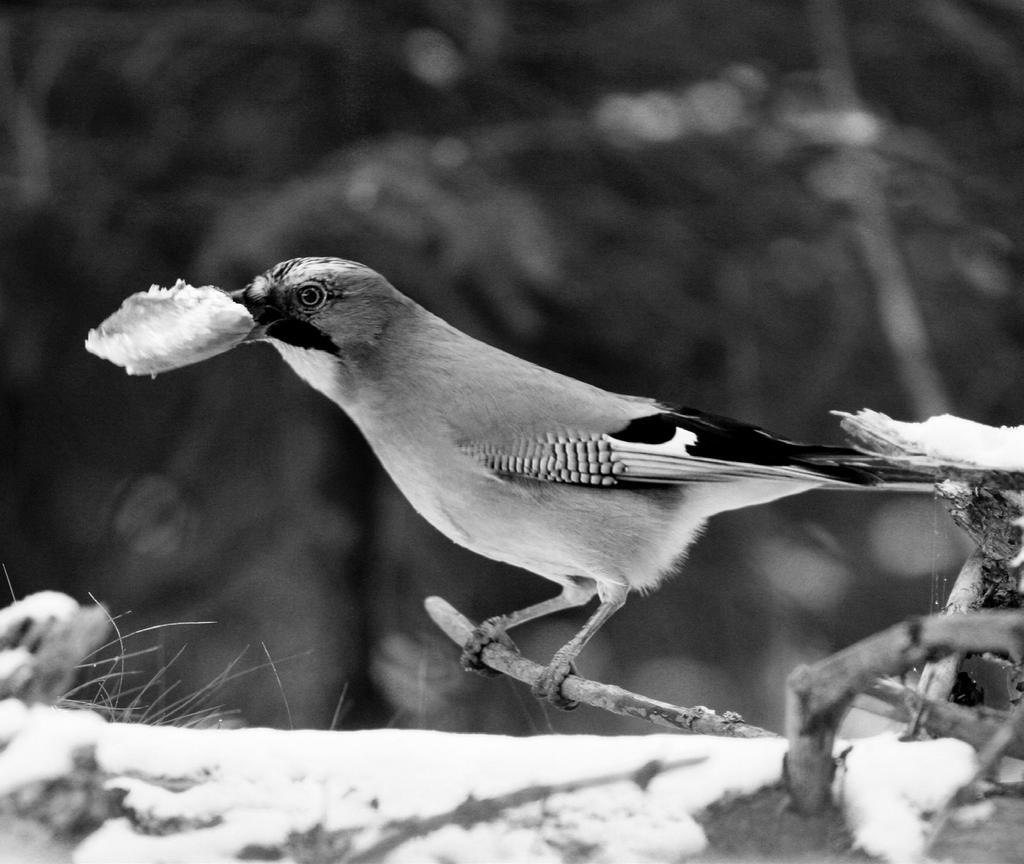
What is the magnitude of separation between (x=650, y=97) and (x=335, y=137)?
39.9 inches

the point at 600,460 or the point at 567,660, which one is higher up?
the point at 600,460

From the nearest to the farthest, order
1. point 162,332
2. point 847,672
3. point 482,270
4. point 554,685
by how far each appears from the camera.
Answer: point 847,672, point 162,332, point 554,685, point 482,270

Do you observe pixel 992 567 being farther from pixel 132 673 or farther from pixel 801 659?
pixel 801 659

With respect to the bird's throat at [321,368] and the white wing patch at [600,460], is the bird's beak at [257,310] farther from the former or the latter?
the white wing patch at [600,460]

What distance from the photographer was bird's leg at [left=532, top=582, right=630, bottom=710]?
2131 mm

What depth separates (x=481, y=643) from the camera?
89.3 inches

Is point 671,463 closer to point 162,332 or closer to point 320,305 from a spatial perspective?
point 320,305

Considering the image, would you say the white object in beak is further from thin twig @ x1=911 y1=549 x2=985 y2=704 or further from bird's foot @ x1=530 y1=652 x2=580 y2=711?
thin twig @ x1=911 y1=549 x2=985 y2=704

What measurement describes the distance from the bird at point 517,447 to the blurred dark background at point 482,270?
4.59ft

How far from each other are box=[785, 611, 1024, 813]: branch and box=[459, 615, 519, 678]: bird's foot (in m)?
1.07

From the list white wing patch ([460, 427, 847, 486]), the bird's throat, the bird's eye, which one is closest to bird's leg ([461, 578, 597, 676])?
white wing patch ([460, 427, 847, 486])

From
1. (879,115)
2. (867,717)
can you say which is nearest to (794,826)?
(867,717)

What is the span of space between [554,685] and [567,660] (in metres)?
0.06

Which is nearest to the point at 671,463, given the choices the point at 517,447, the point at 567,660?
the point at 517,447
